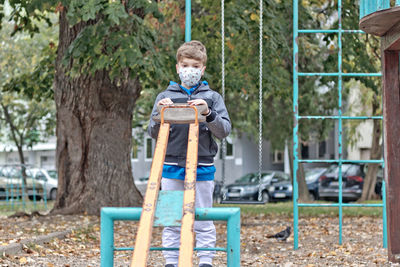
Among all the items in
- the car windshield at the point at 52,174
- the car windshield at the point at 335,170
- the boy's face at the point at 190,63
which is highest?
the boy's face at the point at 190,63

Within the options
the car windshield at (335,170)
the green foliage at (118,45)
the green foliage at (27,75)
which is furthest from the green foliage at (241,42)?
the car windshield at (335,170)

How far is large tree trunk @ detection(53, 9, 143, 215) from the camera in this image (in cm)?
1070

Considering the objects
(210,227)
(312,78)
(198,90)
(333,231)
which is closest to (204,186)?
(210,227)

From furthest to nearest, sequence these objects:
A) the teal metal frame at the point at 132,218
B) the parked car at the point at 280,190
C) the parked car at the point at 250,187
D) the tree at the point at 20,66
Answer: the parked car at the point at 280,190
the parked car at the point at 250,187
the tree at the point at 20,66
the teal metal frame at the point at 132,218

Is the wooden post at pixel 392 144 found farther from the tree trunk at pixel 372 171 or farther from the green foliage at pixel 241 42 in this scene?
the tree trunk at pixel 372 171

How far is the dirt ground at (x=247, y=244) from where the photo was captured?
6.45 meters

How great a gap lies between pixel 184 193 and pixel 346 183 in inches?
741

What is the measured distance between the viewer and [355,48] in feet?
37.1

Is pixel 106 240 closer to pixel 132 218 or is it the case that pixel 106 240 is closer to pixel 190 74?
pixel 132 218

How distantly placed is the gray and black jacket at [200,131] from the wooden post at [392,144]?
2.07m

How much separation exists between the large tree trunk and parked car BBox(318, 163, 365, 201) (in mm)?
11904

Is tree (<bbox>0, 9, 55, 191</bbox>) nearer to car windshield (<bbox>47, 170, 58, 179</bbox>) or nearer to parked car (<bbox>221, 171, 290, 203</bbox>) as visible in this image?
car windshield (<bbox>47, 170, 58, 179</bbox>)

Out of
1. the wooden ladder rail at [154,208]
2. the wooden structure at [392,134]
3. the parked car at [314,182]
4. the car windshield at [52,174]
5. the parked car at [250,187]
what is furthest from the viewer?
the car windshield at [52,174]

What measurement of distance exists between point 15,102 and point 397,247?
21272mm
